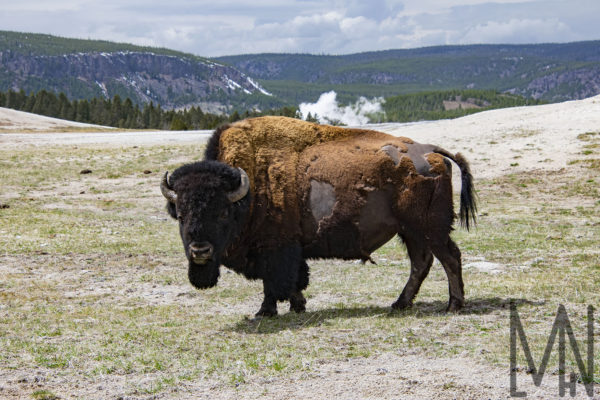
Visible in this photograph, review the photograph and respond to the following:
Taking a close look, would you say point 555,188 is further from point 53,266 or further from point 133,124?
point 133,124

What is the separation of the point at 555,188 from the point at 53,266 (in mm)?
19134

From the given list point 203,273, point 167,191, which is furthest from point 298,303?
point 167,191

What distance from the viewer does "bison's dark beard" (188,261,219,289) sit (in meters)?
9.05

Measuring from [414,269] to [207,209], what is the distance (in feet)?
11.3

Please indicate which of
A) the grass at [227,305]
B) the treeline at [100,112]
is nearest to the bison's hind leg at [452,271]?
the grass at [227,305]

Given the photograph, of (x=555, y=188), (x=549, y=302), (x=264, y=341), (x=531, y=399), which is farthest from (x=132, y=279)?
(x=555, y=188)

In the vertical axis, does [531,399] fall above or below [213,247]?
below

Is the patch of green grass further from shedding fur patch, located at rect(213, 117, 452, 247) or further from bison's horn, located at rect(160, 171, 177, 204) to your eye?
shedding fur patch, located at rect(213, 117, 452, 247)

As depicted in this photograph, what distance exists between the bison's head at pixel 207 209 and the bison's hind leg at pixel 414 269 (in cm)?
267

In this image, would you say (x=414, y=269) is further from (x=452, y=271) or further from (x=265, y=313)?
(x=265, y=313)

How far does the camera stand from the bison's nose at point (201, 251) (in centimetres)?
863

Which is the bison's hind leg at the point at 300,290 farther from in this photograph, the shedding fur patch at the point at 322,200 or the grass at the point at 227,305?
the shedding fur patch at the point at 322,200

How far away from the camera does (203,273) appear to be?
9.09 meters

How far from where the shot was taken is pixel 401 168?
391 inches
